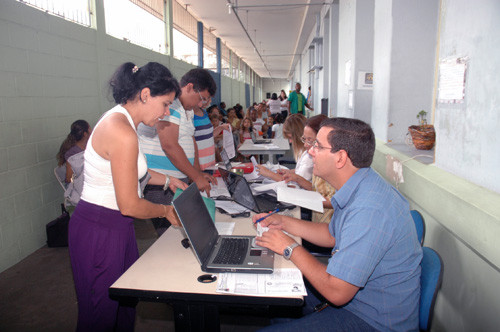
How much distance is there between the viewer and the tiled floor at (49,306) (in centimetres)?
240

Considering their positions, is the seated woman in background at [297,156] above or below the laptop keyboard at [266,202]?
above

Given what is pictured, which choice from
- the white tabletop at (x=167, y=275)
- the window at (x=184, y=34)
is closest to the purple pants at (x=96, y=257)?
the white tabletop at (x=167, y=275)

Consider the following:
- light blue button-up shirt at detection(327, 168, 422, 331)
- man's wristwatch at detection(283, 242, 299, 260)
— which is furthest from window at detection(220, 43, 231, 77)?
light blue button-up shirt at detection(327, 168, 422, 331)

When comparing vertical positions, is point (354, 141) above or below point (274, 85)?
below

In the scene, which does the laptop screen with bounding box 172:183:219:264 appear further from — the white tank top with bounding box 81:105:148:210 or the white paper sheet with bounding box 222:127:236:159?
the white paper sheet with bounding box 222:127:236:159

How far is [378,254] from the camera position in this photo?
121 cm

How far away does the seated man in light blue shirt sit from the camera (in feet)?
3.97

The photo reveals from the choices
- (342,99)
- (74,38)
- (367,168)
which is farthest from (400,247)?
(342,99)

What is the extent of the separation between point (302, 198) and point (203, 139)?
1342 mm

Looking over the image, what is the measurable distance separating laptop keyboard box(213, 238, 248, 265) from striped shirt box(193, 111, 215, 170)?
4.83 ft

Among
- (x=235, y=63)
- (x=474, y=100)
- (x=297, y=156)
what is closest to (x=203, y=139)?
(x=297, y=156)

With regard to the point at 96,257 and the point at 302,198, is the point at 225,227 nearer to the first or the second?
the point at 302,198

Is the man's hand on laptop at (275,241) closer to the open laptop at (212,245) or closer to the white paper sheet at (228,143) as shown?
the open laptop at (212,245)

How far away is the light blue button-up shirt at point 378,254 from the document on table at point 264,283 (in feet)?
0.51
